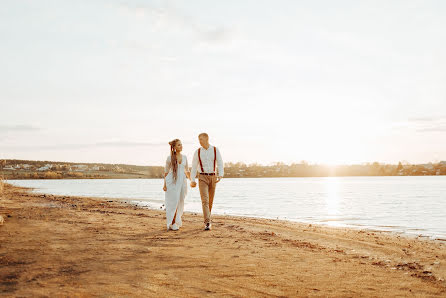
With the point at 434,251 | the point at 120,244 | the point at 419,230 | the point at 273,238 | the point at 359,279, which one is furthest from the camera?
the point at 419,230

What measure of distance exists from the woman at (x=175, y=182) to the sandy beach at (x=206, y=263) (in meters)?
0.48

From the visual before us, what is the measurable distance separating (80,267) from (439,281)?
5.55 m

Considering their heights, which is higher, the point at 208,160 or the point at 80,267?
the point at 208,160

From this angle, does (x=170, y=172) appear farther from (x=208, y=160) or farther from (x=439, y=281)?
(x=439, y=281)

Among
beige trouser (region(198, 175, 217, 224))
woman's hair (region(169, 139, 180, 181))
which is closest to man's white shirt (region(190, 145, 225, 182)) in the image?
beige trouser (region(198, 175, 217, 224))

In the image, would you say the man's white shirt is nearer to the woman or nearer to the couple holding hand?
the couple holding hand

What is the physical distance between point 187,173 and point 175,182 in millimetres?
414

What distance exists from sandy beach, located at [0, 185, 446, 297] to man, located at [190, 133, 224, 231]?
1182 millimetres

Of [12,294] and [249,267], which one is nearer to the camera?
[12,294]

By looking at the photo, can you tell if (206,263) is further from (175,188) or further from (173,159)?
(173,159)

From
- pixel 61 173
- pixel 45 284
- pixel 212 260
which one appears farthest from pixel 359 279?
pixel 61 173

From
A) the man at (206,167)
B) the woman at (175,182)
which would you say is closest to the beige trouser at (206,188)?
the man at (206,167)

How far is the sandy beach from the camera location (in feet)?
16.8

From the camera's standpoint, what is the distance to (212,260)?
22.0 ft
